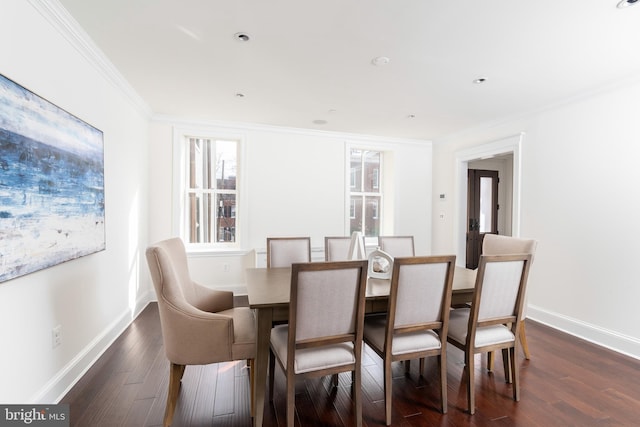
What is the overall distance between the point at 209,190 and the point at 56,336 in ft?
8.70

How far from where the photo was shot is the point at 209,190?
432 centimetres

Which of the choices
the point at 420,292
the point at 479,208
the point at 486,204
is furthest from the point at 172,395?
the point at 486,204

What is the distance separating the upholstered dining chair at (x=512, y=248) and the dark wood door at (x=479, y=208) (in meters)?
2.99

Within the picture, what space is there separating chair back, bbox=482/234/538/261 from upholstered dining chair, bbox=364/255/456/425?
1.10m

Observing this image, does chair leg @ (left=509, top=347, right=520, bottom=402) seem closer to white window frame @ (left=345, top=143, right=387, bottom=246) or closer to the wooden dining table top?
the wooden dining table top

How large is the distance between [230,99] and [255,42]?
1.25 metres

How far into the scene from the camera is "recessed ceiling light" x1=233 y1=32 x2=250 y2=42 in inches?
81.5

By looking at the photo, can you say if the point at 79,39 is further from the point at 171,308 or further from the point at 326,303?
the point at 326,303

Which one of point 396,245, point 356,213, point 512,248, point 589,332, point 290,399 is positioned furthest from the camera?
point 356,213

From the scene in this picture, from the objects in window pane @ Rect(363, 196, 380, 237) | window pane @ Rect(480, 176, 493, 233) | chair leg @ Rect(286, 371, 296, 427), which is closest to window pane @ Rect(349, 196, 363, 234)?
window pane @ Rect(363, 196, 380, 237)

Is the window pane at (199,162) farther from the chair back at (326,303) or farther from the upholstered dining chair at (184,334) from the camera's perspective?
the chair back at (326,303)

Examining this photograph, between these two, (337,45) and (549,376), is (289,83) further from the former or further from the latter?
(549,376)

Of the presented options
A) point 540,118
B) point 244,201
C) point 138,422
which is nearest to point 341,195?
point 244,201

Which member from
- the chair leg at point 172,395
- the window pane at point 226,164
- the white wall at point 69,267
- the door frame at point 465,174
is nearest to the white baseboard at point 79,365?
the white wall at point 69,267
